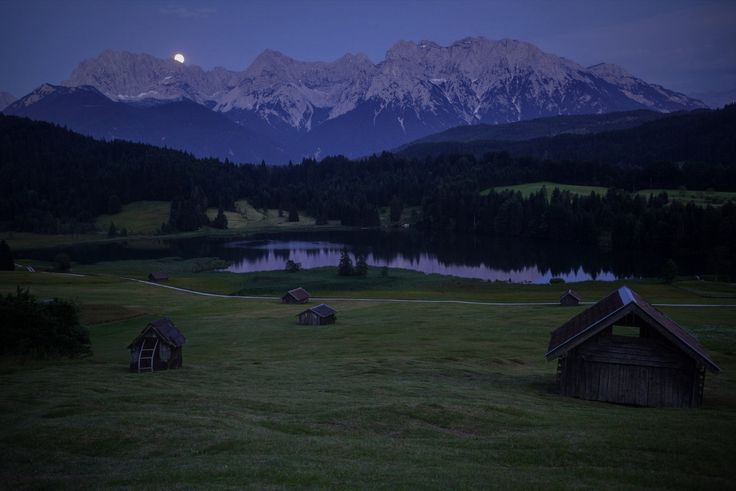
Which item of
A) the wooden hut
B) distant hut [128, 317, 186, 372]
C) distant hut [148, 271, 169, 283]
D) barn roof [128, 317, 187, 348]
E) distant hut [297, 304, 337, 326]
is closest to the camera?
the wooden hut

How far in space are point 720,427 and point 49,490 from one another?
2293 cm

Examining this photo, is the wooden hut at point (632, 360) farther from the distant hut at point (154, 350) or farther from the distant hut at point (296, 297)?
the distant hut at point (296, 297)

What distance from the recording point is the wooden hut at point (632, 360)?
27.6 m

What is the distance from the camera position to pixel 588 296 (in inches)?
3519

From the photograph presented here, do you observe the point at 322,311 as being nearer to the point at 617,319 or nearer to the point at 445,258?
the point at 617,319

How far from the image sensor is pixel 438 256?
543 ft

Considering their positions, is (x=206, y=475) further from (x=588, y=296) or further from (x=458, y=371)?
(x=588, y=296)

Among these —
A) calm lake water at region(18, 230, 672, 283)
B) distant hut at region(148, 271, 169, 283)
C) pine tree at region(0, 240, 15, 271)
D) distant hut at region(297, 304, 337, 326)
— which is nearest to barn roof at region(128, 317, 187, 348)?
distant hut at region(297, 304, 337, 326)

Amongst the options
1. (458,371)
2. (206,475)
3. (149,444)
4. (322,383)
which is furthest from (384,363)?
(206,475)

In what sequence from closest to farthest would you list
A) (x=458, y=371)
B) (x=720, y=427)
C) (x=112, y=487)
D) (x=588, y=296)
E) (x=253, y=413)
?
→ (x=112, y=487), (x=720, y=427), (x=253, y=413), (x=458, y=371), (x=588, y=296)

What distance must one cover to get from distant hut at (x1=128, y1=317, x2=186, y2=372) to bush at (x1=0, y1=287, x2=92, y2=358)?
6920 mm

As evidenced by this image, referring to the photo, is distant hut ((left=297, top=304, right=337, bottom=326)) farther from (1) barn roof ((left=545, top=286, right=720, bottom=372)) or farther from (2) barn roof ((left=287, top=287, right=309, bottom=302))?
(1) barn roof ((left=545, top=286, right=720, bottom=372))

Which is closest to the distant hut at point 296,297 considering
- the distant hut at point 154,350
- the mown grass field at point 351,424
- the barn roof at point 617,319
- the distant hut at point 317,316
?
the distant hut at point 317,316

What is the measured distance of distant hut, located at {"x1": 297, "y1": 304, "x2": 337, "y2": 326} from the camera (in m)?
67.1
